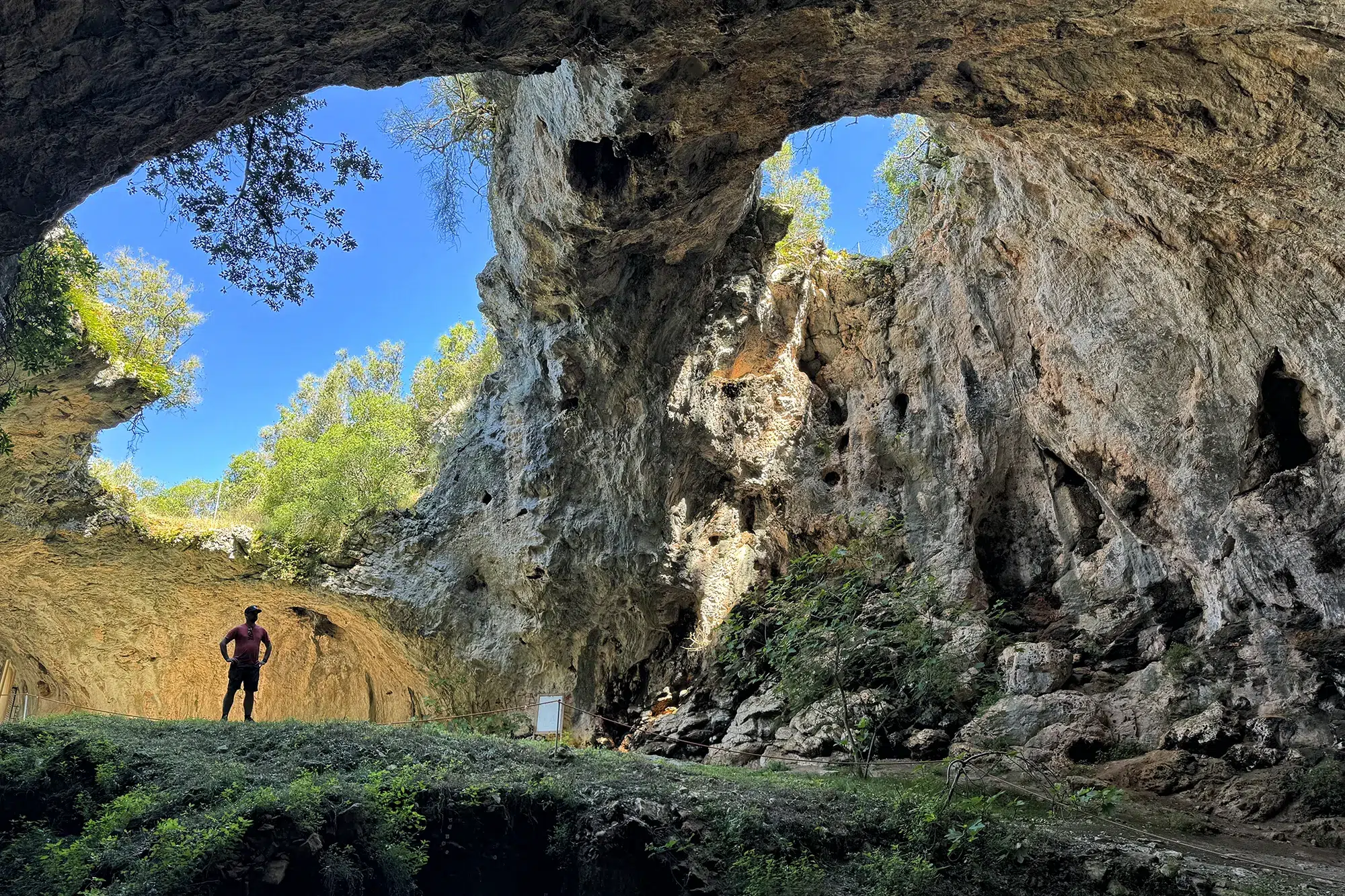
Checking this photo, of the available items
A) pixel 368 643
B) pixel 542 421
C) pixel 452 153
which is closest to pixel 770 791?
pixel 542 421

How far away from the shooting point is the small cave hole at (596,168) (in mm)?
10641

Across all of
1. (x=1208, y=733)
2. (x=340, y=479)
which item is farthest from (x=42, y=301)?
(x=1208, y=733)

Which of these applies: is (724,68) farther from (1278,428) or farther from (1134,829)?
(1134,829)

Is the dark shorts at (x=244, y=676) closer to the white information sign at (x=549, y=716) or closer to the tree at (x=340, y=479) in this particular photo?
the white information sign at (x=549, y=716)

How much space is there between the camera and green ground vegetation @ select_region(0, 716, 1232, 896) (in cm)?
596

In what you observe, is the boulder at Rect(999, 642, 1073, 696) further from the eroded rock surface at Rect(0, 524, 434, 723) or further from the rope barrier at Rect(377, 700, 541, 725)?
the eroded rock surface at Rect(0, 524, 434, 723)

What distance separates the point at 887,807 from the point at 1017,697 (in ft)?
14.3

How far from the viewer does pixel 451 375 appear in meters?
29.8

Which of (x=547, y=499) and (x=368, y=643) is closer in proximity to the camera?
(x=547, y=499)

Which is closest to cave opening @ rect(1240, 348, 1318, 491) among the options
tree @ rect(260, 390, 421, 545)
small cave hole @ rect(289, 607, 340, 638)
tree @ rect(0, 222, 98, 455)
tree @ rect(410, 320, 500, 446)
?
tree @ rect(0, 222, 98, 455)

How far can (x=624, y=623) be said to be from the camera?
1595 cm

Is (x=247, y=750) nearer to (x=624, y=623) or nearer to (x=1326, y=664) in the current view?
(x=624, y=623)

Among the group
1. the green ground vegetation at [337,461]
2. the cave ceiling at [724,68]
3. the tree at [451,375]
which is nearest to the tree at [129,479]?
the green ground vegetation at [337,461]

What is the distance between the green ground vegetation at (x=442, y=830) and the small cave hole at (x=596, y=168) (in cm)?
717
